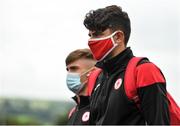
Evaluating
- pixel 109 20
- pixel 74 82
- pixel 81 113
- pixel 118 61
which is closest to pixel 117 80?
pixel 118 61

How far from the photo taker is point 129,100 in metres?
4.84

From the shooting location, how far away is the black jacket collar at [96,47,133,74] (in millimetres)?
5098

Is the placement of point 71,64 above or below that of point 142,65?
below

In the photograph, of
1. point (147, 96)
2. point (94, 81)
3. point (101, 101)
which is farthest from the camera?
point (94, 81)

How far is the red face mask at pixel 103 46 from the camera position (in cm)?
522

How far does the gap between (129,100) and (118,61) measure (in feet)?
1.30

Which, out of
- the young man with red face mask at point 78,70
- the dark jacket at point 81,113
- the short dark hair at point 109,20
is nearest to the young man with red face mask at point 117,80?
the short dark hair at point 109,20

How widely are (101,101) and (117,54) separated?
1.28ft

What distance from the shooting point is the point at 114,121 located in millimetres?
4887

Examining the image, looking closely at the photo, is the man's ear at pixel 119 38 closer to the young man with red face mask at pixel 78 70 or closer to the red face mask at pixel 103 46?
the red face mask at pixel 103 46

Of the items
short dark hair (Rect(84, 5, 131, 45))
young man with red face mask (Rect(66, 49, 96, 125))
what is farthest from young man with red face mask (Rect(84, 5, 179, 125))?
young man with red face mask (Rect(66, 49, 96, 125))

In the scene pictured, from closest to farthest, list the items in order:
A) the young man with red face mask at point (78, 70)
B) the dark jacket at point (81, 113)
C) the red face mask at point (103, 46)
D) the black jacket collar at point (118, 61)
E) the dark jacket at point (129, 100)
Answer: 1. the dark jacket at point (129, 100)
2. the black jacket collar at point (118, 61)
3. the red face mask at point (103, 46)
4. the dark jacket at point (81, 113)
5. the young man with red face mask at point (78, 70)

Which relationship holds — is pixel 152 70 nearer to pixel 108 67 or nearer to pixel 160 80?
pixel 160 80

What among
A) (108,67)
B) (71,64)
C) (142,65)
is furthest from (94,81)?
(71,64)
